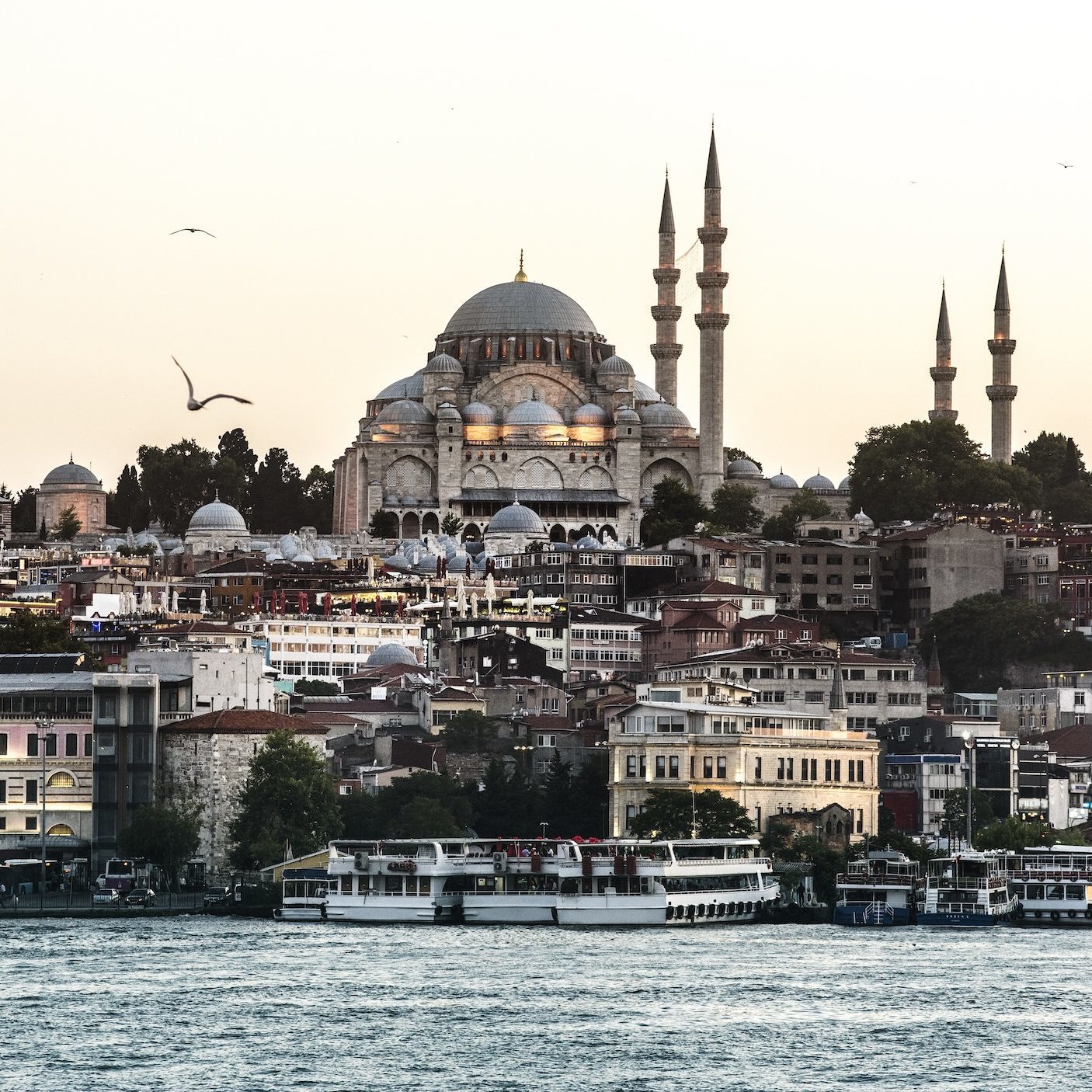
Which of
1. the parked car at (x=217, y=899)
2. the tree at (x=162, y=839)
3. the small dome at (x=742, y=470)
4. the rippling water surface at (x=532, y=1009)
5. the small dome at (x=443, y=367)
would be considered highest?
the small dome at (x=443, y=367)

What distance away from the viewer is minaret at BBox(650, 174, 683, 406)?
145 metres

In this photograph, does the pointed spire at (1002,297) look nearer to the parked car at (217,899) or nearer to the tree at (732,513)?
the tree at (732,513)

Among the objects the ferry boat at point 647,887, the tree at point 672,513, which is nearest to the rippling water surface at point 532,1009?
the ferry boat at point 647,887

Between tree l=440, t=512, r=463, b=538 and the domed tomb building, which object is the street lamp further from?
the domed tomb building

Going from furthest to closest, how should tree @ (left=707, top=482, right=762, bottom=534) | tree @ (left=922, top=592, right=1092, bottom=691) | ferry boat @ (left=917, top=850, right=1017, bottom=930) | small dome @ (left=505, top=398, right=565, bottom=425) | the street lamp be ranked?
small dome @ (left=505, top=398, right=565, bottom=425) → tree @ (left=707, top=482, right=762, bottom=534) → tree @ (left=922, top=592, right=1092, bottom=691) → the street lamp → ferry boat @ (left=917, top=850, right=1017, bottom=930)

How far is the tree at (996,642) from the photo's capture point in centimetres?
10462

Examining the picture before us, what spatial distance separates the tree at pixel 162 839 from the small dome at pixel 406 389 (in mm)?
83092

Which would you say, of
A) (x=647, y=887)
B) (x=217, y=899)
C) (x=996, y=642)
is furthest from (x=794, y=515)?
(x=647, y=887)

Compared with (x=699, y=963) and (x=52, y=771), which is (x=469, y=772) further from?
(x=699, y=963)

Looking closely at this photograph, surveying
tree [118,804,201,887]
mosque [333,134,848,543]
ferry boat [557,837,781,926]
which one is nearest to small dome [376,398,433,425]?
mosque [333,134,848,543]

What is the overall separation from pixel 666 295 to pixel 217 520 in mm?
22061

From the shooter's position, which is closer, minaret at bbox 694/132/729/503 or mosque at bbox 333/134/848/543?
minaret at bbox 694/132/729/503

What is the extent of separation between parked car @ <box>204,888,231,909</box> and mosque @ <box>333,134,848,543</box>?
6558cm

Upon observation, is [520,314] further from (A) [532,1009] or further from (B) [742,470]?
(A) [532,1009]
